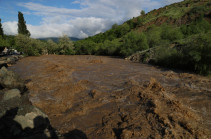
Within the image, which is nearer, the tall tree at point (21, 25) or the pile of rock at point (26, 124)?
the pile of rock at point (26, 124)

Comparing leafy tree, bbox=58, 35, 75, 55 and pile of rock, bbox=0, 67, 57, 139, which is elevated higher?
leafy tree, bbox=58, 35, 75, 55

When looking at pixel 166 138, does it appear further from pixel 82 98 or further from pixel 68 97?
pixel 68 97

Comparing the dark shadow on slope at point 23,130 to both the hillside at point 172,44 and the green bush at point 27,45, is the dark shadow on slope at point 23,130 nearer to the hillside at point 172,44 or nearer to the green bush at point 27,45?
the hillside at point 172,44

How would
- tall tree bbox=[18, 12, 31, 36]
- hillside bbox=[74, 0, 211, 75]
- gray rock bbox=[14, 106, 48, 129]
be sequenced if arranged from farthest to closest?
1. tall tree bbox=[18, 12, 31, 36]
2. hillside bbox=[74, 0, 211, 75]
3. gray rock bbox=[14, 106, 48, 129]

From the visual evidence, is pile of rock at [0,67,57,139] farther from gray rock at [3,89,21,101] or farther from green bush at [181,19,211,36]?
green bush at [181,19,211,36]

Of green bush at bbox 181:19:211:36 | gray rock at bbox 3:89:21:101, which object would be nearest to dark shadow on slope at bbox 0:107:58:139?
gray rock at bbox 3:89:21:101

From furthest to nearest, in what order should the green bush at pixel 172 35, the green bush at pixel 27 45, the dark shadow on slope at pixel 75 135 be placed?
the green bush at pixel 27 45 → the green bush at pixel 172 35 → the dark shadow on slope at pixel 75 135

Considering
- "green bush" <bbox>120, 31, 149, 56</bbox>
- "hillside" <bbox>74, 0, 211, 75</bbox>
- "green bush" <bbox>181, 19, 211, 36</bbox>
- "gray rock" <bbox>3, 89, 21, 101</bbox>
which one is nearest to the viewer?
"gray rock" <bbox>3, 89, 21, 101</bbox>

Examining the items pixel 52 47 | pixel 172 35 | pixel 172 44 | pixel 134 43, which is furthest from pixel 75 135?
pixel 52 47

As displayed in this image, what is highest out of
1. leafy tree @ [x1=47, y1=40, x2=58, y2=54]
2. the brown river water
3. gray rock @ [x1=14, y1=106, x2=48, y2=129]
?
leafy tree @ [x1=47, y1=40, x2=58, y2=54]

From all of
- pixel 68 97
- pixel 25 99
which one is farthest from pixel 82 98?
pixel 25 99

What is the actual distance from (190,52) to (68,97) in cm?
1280

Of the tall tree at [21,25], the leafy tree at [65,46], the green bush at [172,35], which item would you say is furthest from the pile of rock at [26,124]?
the tall tree at [21,25]

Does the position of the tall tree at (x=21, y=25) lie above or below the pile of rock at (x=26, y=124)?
above
